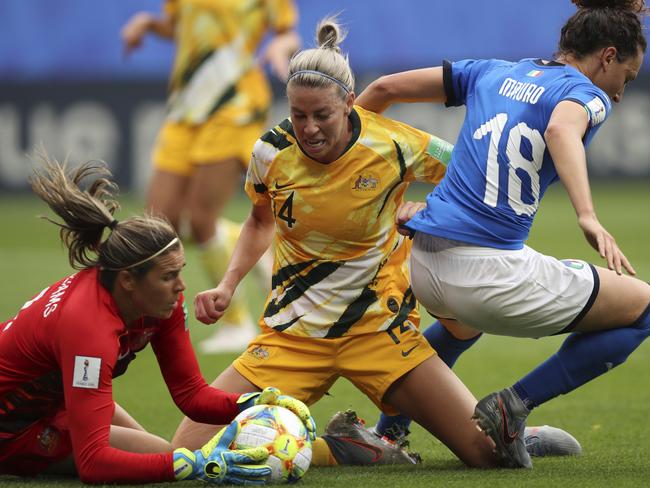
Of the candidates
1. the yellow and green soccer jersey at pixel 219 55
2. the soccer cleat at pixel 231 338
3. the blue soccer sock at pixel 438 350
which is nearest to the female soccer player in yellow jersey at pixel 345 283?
the blue soccer sock at pixel 438 350

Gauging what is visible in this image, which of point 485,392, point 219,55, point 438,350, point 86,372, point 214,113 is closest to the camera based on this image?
point 86,372

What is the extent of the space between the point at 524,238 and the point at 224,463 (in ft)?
4.40

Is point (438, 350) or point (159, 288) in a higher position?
point (159, 288)

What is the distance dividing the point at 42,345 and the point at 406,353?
1.37 m

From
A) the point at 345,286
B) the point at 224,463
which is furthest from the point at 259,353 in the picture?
the point at 224,463

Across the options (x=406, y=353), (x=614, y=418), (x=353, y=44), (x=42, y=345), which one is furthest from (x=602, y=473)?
(x=353, y=44)

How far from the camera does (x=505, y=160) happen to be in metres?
4.35

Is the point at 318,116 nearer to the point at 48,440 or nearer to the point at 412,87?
the point at 412,87

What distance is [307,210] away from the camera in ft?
15.4

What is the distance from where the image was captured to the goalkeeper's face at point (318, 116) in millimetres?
4445

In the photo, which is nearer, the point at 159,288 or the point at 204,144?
the point at 159,288

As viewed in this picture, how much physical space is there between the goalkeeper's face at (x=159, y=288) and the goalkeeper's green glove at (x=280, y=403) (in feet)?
1.42

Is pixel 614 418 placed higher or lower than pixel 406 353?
lower

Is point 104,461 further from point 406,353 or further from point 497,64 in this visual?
point 497,64
